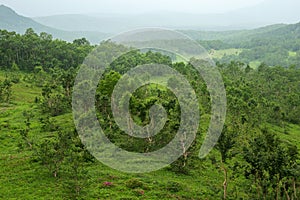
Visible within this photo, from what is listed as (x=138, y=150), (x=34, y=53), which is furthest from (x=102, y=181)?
(x=34, y=53)

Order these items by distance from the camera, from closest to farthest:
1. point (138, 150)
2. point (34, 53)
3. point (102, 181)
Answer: point (102, 181) < point (138, 150) < point (34, 53)

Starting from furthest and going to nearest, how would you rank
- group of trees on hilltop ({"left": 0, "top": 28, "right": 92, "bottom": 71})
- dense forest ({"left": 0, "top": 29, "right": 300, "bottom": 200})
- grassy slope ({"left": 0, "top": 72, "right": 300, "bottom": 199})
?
group of trees on hilltop ({"left": 0, "top": 28, "right": 92, "bottom": 71}), grassy slope ({"left": 0, "top": 72, "right": 300, "bottom": 199}), dense forest ({"left": 0, "top": 29, "right": 300, "bottom": 200})

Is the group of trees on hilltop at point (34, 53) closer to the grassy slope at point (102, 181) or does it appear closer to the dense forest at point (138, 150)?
the dense forest at point (138, 150)

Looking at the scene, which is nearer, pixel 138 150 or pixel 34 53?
pixel 138 150

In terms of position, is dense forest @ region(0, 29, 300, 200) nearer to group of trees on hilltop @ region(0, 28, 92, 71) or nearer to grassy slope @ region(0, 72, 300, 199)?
grassy slope @ region(0, 72, 300, 199)

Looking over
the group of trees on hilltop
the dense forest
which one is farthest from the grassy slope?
the group of trees on hilltop

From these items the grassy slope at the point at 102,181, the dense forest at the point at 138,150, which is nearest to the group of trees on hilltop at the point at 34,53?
the dense forest at the point at 138,150

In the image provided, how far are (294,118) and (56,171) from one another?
183 ft

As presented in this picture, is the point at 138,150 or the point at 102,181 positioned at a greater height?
the point at 138,150

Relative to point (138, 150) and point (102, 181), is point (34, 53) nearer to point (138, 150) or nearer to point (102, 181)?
point (138, 150)

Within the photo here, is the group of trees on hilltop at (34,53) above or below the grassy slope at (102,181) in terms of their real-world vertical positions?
above

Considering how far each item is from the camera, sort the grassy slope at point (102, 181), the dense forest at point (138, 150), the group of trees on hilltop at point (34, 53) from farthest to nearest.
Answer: the group of trees on hilltop at point (34, 53) → the grassy slope at point (102, 181) → the dense forest at point (138, 150)

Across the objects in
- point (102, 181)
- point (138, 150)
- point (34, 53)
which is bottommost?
point (102, 181)

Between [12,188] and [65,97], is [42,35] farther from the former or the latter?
[12,188]
